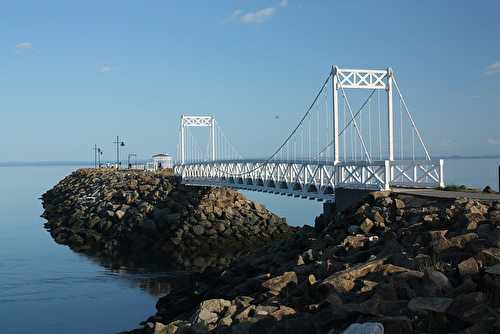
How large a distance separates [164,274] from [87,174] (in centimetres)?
3467

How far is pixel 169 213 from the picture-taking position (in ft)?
114

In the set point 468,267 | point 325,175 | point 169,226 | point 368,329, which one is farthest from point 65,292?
point 368,329

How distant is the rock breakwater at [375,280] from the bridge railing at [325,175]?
1.79 m

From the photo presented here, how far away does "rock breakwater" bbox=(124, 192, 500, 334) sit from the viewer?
8.07m

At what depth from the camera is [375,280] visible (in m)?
10.2

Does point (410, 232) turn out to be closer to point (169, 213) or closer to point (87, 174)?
point (169, 213)

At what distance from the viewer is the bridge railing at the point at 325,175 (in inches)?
734

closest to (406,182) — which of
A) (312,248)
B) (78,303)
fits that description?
(312,248)

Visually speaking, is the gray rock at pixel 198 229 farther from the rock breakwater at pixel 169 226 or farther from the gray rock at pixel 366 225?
the gray rock at pixel 366 225

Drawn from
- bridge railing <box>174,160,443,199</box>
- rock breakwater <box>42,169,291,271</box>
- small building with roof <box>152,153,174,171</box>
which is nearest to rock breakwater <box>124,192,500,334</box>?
bridge railing <box>174,160,443,199</box>

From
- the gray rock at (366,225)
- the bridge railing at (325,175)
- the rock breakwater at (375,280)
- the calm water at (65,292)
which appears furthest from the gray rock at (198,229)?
the gray rock at (366,225)

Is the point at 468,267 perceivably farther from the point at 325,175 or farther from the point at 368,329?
the point at 325,175

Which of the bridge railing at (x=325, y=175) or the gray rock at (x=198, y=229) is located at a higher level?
the bridge railing at (x=325, y=175)

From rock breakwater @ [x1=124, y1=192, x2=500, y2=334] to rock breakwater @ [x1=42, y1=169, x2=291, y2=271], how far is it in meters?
11.2
